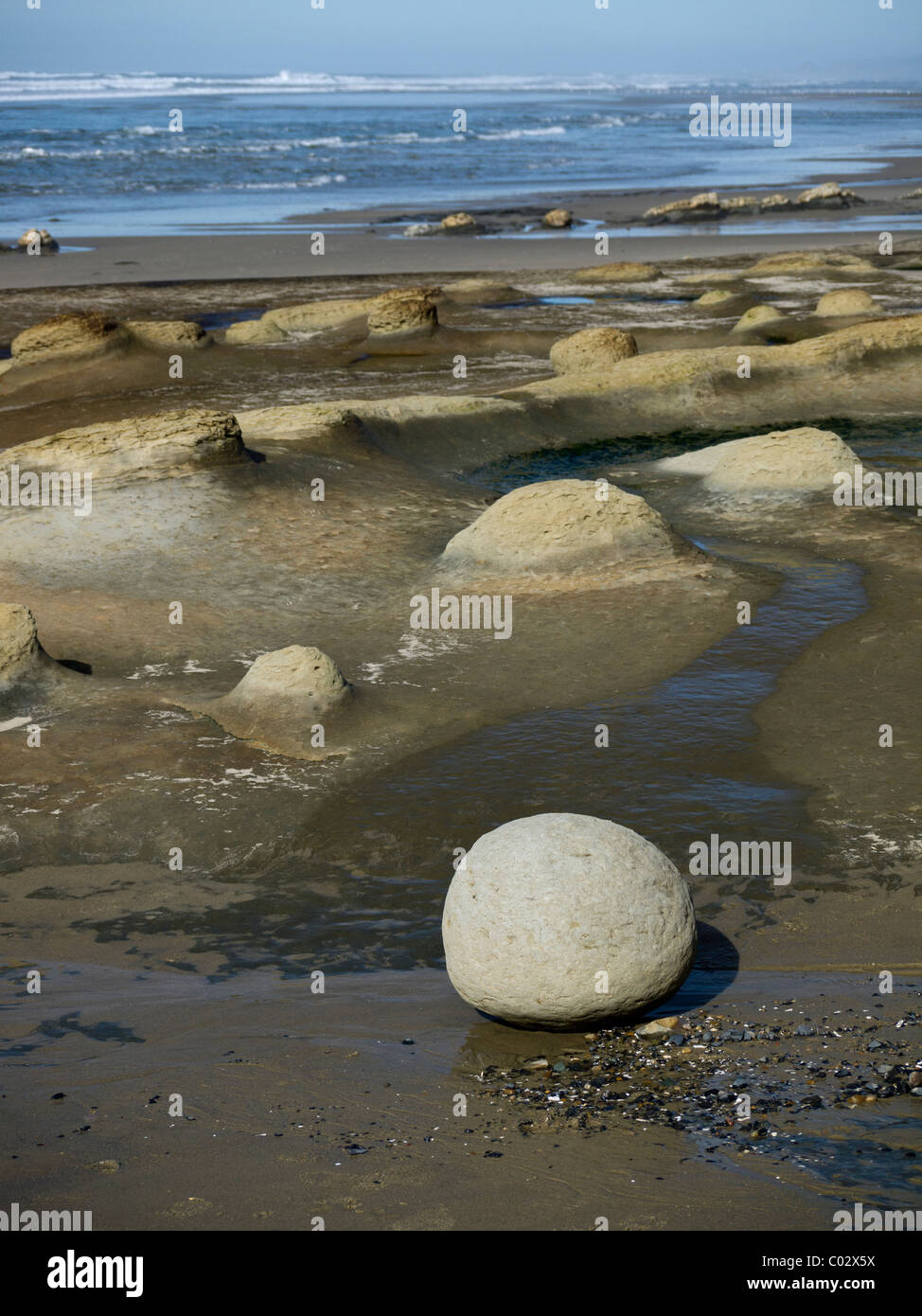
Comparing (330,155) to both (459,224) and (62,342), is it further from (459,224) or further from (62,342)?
(62,342)

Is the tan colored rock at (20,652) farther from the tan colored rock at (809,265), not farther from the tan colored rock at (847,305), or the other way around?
the tan colored rock at (809,265)

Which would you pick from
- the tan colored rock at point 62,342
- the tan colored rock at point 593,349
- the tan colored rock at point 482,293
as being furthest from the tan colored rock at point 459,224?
the tan colored rock at point 593,349

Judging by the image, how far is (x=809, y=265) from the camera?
36875 millimetres

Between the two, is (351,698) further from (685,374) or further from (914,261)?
(914,261)

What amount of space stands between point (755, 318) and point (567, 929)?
24.0 m

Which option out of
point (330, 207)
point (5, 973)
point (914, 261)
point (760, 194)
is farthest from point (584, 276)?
point (5, 973)

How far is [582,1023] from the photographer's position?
660cm

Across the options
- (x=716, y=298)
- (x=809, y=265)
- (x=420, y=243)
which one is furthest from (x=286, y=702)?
(x=420, y=243)

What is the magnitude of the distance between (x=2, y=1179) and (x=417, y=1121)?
1.60 m

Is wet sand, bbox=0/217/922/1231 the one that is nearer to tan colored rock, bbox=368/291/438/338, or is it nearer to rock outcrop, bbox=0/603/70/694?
rock outcrop, bbox=0/603/70/694

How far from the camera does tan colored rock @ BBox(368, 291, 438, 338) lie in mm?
28297

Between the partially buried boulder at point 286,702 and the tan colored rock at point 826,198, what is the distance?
49307 millimetres

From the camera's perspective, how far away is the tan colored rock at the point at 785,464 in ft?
54.6

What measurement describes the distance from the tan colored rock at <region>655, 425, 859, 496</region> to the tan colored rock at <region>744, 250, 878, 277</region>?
20787 millimetres
